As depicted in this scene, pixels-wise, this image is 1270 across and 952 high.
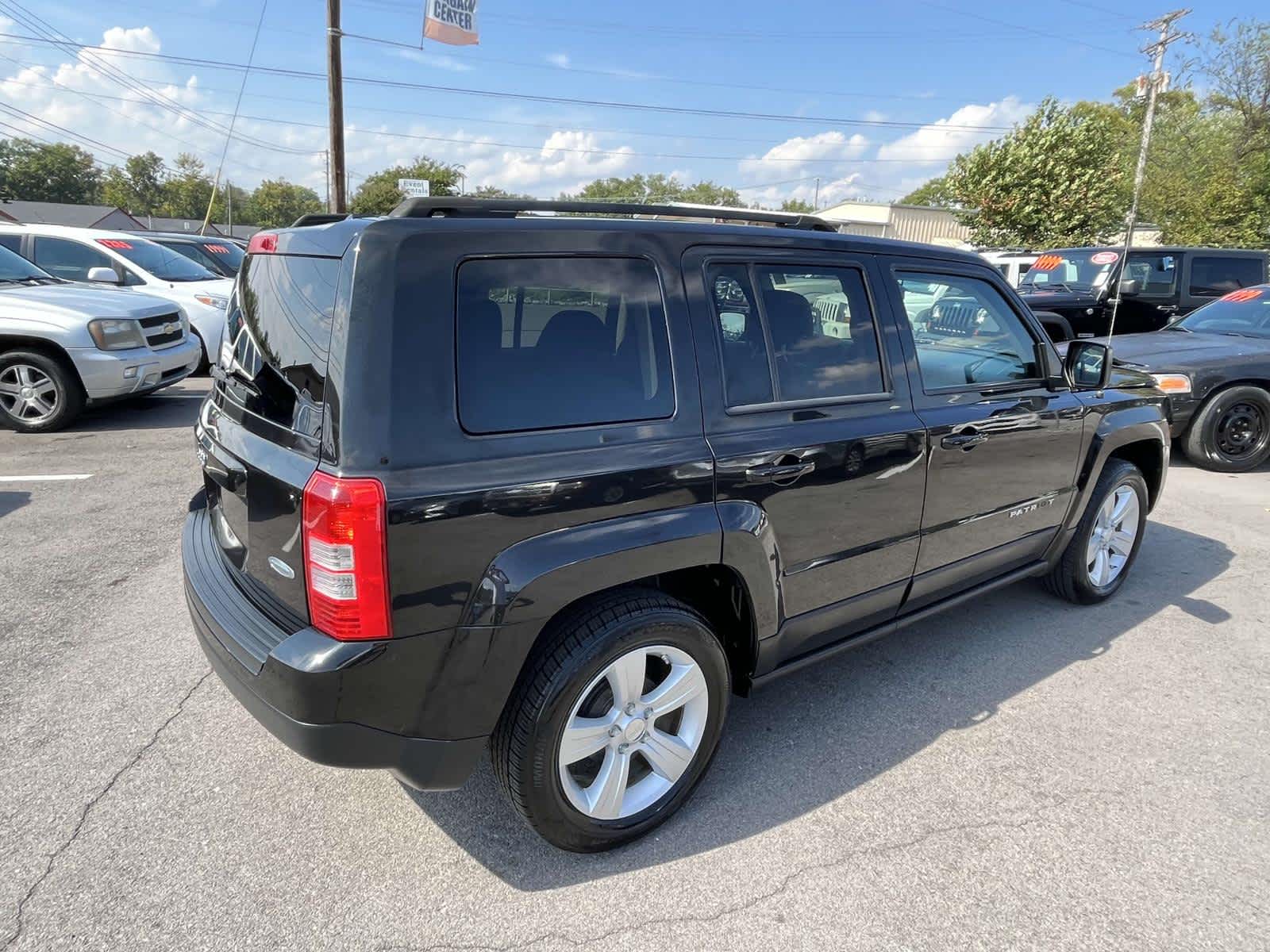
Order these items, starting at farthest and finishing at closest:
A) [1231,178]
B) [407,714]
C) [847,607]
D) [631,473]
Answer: [1231,178], [847,607], [631,473], [407,714]

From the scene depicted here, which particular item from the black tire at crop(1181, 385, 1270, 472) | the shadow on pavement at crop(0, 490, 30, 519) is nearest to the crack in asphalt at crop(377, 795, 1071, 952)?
the shadow on pavement at crop(0, 490, 30, 519)

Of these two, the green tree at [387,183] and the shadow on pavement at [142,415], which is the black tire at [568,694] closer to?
the shadow on pavement at [142,415]

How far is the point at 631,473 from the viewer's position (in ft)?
7.02

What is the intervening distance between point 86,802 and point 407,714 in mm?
1343

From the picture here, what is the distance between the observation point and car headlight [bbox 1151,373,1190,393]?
22.3 feet

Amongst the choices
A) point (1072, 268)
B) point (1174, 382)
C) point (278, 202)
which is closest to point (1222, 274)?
point (1072, 268)

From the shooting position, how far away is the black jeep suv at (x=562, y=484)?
1.87 metres

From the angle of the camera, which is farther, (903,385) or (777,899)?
(903,385)

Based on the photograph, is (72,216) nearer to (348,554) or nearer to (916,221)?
(916,221)

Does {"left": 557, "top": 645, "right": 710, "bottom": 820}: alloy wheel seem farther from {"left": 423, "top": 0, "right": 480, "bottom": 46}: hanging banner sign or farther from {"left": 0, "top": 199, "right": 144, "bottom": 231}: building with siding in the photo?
{"left": 0, "top": 199, "right": 144, "bottom": 231}: building with siding

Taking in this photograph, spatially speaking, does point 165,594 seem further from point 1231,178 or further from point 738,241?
point 1231,178

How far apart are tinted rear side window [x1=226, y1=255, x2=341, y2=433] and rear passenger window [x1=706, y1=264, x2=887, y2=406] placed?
1163 millimetres

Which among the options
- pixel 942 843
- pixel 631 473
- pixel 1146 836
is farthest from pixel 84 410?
pixel 1146 836

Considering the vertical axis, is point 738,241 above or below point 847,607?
above
